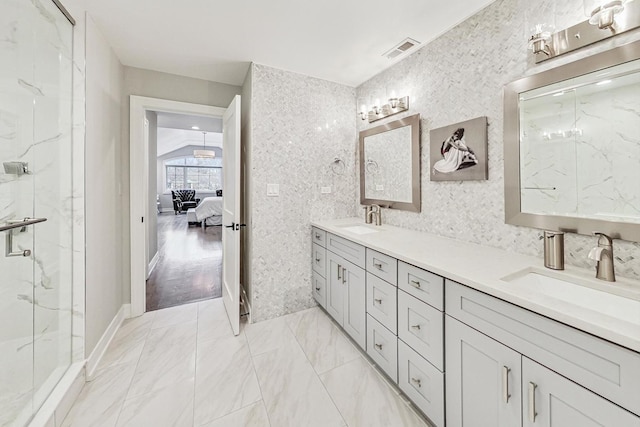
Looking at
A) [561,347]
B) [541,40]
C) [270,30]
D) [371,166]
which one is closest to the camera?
[561,347]

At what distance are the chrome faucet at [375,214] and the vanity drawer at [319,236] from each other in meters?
0.51

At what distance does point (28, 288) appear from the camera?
146cm

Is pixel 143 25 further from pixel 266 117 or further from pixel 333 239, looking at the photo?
pixel 333 239

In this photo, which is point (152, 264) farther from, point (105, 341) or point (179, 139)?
point (179, 139)

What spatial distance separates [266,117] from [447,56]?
1.58 m

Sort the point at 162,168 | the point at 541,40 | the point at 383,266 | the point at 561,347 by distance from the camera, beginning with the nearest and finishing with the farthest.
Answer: the point at 561,347 < the point at 541,40 < the point at 383,266 < the point at 162,168

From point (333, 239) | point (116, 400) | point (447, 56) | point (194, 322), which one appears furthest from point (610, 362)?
point (194, 322)

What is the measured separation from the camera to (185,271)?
153 inches

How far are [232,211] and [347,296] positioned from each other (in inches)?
51.0

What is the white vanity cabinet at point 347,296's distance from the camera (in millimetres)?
1917

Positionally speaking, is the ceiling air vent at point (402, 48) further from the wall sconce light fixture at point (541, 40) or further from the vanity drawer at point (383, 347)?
the vanity drawer at point (383, 347)

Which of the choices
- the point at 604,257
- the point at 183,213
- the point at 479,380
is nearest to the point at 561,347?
the point at 479,380

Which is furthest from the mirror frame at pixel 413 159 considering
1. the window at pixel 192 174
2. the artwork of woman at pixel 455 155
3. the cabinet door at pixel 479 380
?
the window at pixel 192 174

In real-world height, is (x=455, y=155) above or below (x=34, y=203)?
above
